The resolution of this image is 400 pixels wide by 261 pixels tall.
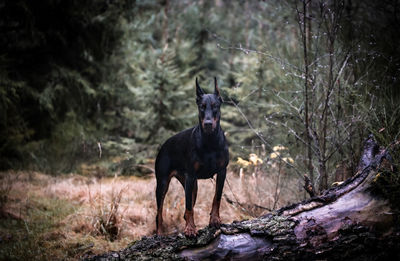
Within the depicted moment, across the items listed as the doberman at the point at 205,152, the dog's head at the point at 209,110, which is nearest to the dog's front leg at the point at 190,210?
the doberman at the point at 205,152

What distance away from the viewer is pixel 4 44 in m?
7.12

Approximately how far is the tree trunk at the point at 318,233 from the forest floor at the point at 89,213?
3.20 ft

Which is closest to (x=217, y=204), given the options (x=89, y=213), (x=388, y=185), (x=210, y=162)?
(x=210, y=162)

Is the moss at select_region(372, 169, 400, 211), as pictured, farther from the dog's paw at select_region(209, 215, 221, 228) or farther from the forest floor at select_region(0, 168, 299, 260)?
the forest floor at select_region(0, 168, 299, 260)

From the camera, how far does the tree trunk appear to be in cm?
210

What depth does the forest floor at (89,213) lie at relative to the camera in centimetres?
366

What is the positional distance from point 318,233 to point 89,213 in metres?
3.33

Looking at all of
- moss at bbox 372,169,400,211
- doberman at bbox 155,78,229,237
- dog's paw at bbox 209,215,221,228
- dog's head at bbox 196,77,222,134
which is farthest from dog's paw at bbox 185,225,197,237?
moss at bbox 372,169,400,211

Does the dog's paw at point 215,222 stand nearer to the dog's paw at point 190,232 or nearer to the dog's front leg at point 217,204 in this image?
the dog's front leg at point 217,204

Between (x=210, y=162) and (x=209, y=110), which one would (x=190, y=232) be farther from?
(x=209, y=110)

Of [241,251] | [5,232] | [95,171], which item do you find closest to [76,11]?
[95,171]

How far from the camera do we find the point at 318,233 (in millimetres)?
2205

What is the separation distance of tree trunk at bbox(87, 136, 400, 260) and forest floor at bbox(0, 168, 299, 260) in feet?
3.20

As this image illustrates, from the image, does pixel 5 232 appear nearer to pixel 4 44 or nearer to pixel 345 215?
pixel 345 215
